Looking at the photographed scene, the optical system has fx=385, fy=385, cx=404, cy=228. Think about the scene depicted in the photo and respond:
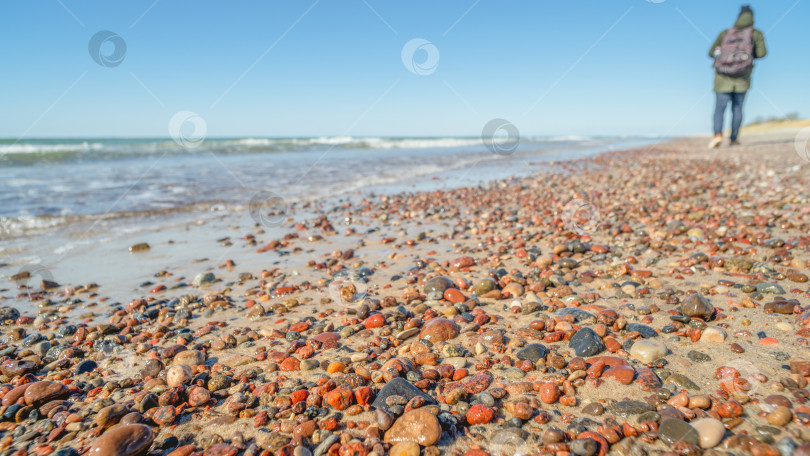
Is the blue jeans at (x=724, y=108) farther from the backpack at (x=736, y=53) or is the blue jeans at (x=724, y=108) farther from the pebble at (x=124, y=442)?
the pebble at (x=124, y=442)

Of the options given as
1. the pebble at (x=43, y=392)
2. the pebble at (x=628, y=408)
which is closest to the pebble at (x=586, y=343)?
the pebble at (x=628, y=408)

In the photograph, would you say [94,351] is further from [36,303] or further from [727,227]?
[727,227]

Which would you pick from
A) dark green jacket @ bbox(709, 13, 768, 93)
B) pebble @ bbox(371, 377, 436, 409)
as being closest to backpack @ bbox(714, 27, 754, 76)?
dark green jacket @ bbox(709, 13, 768, 93)

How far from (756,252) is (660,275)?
147cm

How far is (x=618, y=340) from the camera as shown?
299 cm

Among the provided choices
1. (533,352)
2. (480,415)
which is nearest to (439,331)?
(533,352)

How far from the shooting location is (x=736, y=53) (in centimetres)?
978

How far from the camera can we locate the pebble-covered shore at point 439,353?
6.88ft

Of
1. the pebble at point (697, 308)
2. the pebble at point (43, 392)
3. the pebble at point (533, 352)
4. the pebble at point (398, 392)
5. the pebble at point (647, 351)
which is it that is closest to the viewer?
the pebble at point (398, 392)

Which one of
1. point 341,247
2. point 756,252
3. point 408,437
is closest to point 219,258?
point 341,247

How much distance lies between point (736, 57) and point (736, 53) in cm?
11

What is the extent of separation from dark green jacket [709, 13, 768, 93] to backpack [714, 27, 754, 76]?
0.36ft

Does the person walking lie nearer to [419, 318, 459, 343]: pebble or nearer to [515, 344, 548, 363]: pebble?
[515, 344, 548, 363]: pebble

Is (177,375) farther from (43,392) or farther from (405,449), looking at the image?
(405,449)
